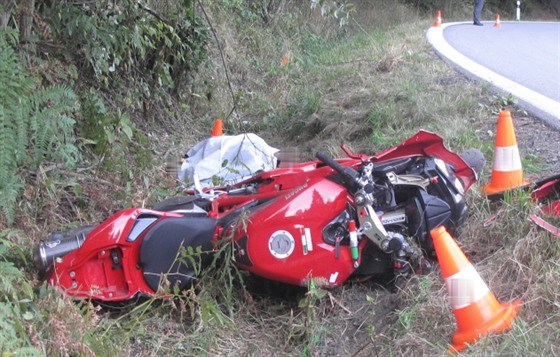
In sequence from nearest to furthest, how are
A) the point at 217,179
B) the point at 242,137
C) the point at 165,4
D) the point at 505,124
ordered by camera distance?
the point at 505,124 < the point at 217,179 < the point at 242,137 < the point at 165,4

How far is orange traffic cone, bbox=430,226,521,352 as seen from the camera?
2889mm

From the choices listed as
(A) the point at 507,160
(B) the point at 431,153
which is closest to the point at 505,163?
(A) the point at 507,160

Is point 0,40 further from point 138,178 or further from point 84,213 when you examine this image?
point 138,178

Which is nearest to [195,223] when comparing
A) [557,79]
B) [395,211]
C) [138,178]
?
[395,211]

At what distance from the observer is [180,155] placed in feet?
21.4

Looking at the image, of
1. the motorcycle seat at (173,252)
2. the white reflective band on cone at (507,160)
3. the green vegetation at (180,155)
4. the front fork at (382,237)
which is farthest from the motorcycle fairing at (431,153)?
the motorcycle seat at (173,252)

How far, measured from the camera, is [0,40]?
3.30m

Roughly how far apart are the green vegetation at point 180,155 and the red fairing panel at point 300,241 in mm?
134

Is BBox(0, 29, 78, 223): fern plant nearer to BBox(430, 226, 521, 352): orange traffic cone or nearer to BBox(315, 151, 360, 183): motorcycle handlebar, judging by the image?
BBox(315, 151, 360, 183): motorcycle handlebar

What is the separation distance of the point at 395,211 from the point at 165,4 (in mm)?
4284

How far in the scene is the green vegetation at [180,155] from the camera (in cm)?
308

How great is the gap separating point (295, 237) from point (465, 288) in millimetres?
914

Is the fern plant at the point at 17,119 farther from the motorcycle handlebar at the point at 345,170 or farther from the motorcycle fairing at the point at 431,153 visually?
the motorcycle fairing at the point at 431,153

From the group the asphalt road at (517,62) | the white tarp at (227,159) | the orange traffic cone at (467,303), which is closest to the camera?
the orange traffic cone at (467,303)
